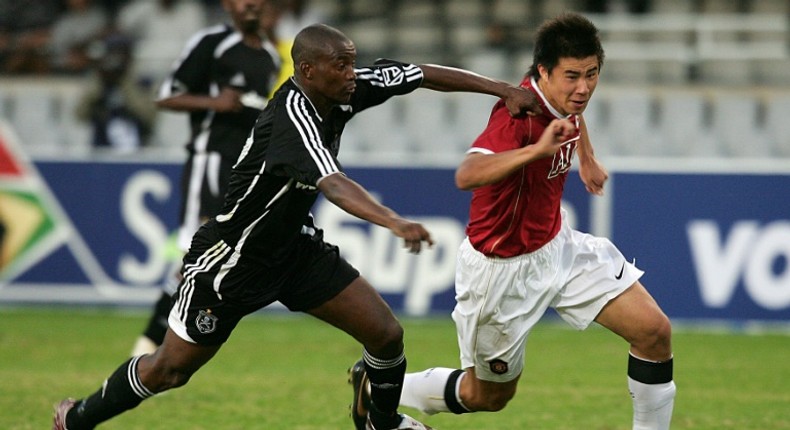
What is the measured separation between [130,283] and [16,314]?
1.16 m

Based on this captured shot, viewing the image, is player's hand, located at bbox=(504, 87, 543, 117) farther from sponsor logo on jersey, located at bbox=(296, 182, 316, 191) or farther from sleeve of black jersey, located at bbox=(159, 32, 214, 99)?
sleeve of black jersey, located at bbox=(159, 32, 214, 99)

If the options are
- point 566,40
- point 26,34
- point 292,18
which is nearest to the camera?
point 566,40

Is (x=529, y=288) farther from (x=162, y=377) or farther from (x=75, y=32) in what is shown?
(x=75, y=32)

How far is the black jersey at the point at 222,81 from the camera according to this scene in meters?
8.45

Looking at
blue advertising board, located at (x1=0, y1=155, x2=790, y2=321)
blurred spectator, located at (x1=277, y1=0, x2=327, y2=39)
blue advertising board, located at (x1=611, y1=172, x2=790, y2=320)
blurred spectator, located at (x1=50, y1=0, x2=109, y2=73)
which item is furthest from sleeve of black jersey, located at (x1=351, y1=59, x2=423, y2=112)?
blurred spectator, located at (x1=50, y1=0, x2=109, y2=73)

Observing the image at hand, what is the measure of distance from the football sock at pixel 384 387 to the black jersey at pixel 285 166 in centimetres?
72

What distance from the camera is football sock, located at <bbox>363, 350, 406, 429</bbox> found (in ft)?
20.6

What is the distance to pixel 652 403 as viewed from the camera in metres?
6.05

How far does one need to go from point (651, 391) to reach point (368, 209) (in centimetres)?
175

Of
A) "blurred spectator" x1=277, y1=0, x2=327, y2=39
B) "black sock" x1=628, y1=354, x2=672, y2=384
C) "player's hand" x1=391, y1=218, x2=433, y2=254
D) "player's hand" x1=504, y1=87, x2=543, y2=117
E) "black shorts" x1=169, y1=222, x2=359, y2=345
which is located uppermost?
"player's hand" x1=504, y1=87, x2=543, y2=117

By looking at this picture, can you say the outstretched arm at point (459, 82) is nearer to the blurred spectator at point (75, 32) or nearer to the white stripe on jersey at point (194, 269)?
the white stripe on jersey at point (194, 269)

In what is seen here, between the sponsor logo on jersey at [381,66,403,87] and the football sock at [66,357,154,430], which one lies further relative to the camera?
the sponsor logo on jersey at [381,66,403,87]

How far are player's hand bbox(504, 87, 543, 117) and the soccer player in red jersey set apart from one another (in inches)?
1.7

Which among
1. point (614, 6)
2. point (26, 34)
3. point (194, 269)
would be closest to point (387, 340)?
point (194, 269)
